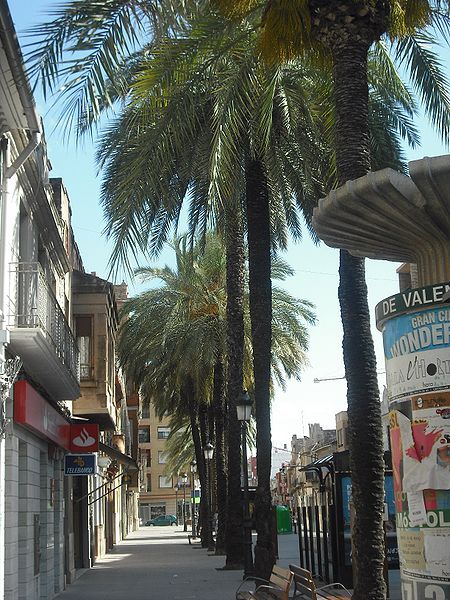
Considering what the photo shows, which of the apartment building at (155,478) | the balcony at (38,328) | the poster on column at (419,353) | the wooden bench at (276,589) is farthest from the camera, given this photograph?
the apartment building at (155,478)

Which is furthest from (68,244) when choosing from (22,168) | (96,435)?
(22,168)

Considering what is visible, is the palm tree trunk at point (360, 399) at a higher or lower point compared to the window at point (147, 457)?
lower

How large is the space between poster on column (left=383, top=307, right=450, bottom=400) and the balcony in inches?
300

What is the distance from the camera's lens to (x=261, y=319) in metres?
19.7

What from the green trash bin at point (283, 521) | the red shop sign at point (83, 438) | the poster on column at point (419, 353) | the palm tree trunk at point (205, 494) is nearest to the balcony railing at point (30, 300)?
the red shop sign at point (83, 438)

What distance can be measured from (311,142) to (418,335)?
33.4 feet

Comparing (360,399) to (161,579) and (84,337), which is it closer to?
(161,579)

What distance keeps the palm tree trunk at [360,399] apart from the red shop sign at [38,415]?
6.04 meters

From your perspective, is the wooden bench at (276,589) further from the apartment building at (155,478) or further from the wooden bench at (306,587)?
the apartment building at (155,478)

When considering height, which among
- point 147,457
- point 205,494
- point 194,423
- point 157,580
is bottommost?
point 157,580

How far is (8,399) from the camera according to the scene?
14945 millimetres

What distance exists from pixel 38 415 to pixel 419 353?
33.8 feet

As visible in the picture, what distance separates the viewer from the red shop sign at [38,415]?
15078mm

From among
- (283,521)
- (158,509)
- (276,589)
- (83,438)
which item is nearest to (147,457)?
(158,509)
